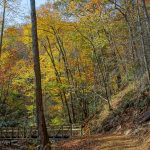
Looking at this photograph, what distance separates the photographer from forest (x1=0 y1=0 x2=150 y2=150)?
1566cm

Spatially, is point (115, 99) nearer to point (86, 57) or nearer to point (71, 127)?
point (71, 127)

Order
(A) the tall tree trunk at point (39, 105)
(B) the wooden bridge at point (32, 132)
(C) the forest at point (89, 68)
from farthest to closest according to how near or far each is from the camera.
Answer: (B) the wooden bridge at point (32, 132)
(C) the forest at point (89, 68)
(A) the tall tree trunk at point (39, 105)

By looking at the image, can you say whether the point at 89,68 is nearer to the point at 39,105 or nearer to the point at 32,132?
the point at 32,132

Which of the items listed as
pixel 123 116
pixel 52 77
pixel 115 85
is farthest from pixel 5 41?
pixel 123 116

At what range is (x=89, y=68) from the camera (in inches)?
1387

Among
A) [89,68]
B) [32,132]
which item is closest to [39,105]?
[32,132]

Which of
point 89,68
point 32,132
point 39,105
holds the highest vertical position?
point 89,68

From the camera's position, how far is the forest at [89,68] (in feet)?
51.4

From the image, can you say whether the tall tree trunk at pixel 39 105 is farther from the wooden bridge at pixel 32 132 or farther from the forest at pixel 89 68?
the wooden bridge at pixel 32 132

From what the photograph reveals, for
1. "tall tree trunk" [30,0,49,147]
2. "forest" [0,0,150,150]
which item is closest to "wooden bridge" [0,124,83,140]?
"forest" [0,0,150,150]

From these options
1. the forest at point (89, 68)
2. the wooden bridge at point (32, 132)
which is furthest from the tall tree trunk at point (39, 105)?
the wooden bridge at point (32, 132)

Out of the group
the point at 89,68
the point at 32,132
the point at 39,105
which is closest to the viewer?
the point at 39,105

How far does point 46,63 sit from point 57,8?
20.1 feet

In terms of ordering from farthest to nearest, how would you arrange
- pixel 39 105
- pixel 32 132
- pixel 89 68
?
pixel 89 68, pixel 32 132, pixel 39 105
